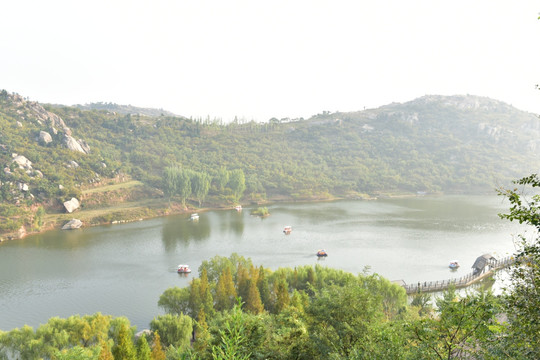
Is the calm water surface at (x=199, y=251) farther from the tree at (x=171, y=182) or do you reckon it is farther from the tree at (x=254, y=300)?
the tree at (x=254, y=300)

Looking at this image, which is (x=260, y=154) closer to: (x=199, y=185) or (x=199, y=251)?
(x=199, y=185)

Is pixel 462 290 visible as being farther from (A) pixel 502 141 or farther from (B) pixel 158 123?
(A) pixel 502 141

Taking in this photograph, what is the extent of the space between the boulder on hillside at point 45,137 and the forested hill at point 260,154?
325mm

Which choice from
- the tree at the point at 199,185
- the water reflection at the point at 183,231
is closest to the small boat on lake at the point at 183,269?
the water reflection at the point at 183,231

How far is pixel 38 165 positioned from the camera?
258ft

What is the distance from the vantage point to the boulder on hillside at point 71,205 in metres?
73.5

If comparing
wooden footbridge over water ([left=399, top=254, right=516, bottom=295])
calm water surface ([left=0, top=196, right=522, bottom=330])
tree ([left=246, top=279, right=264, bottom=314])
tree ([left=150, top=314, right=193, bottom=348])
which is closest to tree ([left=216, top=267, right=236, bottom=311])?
tree ([left=246, top=279, right=264, bottom=314])

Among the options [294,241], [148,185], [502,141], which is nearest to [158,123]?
[148,185]

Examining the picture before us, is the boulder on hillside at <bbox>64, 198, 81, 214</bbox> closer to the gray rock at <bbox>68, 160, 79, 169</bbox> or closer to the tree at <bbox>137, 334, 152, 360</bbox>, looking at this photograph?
the gray rock at <bbox>68, 160, 79, 169</bbox>

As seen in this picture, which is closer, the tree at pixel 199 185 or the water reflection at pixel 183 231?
the water reflection at pixel 183 231

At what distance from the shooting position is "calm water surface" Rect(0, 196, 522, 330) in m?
37.4

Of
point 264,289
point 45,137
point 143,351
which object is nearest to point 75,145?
point 45,137

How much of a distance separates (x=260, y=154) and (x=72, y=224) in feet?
282

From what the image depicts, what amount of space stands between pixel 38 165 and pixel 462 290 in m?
89.8
